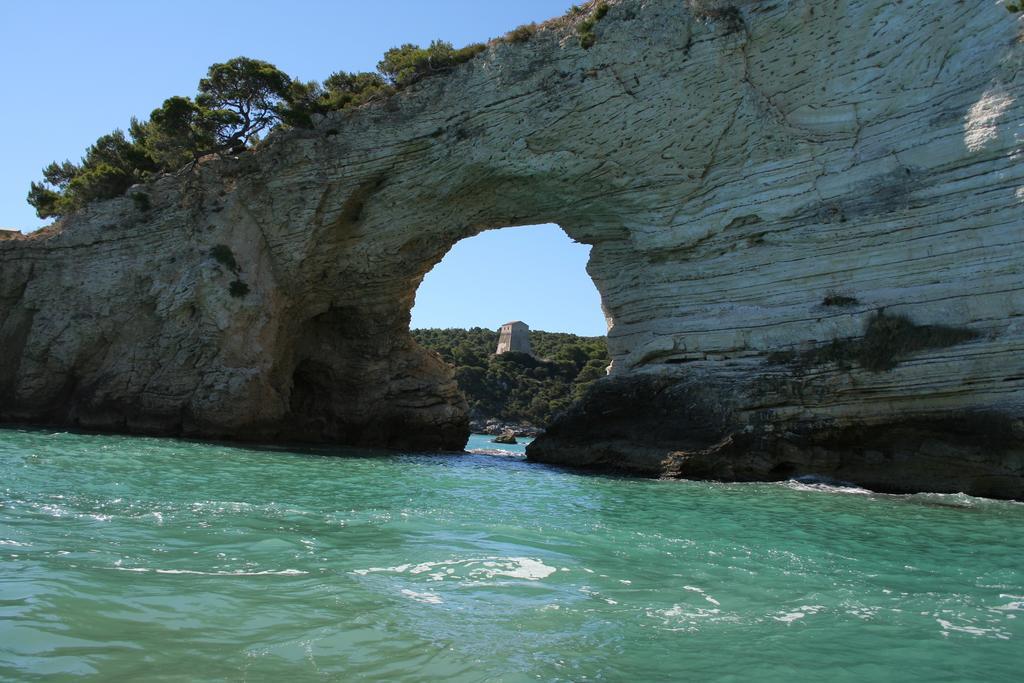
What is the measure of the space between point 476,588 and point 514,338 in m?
63.0

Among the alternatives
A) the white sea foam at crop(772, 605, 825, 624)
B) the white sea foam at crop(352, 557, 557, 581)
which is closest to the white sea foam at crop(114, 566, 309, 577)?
the white sea foam at crop(352, 557, 557, 581)

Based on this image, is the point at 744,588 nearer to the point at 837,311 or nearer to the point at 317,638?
the point at 317,638

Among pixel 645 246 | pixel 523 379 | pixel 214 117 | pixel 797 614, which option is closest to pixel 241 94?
pixel 214 117

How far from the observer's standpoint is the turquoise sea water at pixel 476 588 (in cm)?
418

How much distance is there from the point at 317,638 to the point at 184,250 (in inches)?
866

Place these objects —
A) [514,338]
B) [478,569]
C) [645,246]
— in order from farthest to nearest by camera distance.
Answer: [514,338] < [645,246] < [478,569]

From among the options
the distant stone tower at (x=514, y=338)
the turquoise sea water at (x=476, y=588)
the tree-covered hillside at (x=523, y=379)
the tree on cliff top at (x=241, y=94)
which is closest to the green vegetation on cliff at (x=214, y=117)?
the tree on cliff top at (x=241, y=94)

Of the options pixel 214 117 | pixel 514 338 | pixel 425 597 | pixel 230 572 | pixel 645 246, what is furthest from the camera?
pixel 514 338

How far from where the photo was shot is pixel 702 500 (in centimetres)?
1246

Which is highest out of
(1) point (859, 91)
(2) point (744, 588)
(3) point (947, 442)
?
(1) point (859, 91)

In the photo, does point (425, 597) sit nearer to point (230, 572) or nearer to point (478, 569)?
point (478, 569)

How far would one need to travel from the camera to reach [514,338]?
68.8 m

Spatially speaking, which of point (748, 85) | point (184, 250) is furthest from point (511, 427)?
point (748, 85)

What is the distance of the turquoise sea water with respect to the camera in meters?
4.18
